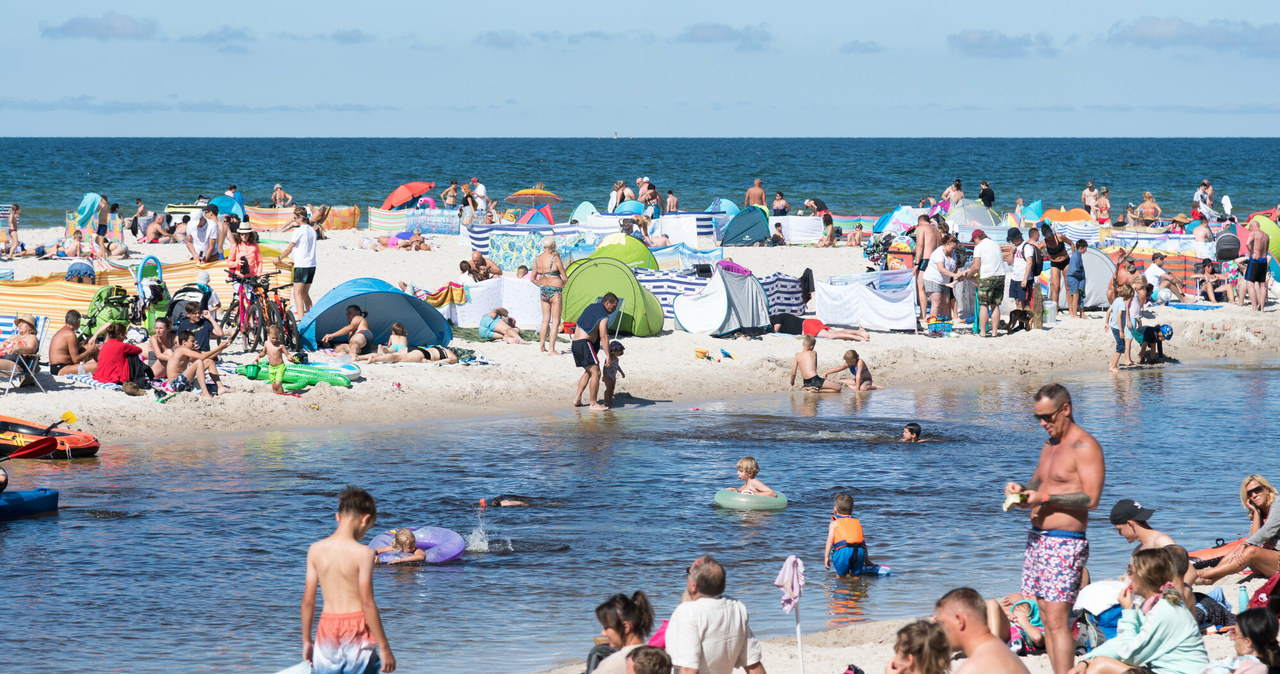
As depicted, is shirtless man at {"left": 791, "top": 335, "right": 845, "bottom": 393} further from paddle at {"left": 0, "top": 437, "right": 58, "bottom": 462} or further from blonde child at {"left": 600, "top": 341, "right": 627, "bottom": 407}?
paddle at {"left": 0, "top": 437, "right": 58, "bottom": 462}

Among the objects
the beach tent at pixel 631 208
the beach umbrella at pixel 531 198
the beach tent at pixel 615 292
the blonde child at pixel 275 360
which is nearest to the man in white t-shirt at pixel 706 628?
the blonde child at pixel 275 360

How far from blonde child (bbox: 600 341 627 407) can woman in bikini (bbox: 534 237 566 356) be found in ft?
6.02

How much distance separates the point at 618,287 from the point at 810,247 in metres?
10.2

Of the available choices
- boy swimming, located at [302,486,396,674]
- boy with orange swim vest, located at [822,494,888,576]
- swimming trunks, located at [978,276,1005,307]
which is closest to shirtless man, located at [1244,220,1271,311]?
swimming trunks, located at [978,276,1005,307]

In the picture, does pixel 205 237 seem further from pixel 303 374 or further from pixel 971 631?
pixel 971 631

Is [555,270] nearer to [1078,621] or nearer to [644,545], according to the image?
[644,545]

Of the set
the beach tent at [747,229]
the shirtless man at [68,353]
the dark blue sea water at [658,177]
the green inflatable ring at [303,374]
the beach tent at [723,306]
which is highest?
the dark blue sea water at [658,177]

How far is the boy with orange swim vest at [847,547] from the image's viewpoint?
900 cm

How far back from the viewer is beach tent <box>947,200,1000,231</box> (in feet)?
83.2

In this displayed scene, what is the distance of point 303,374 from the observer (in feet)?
49.3

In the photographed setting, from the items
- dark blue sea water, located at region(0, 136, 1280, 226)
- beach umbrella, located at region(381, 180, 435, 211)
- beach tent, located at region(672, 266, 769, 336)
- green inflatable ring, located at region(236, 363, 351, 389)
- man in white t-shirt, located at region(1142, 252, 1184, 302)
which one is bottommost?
green inflatable ring, located at region(236, 363, 351, 389)

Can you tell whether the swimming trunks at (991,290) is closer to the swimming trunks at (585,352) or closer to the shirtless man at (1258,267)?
the shirtless man at (1258,267)

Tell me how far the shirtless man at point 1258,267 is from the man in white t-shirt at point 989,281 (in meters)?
4.95

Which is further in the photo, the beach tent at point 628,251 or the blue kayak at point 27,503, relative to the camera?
the beach tent at point 628,251
